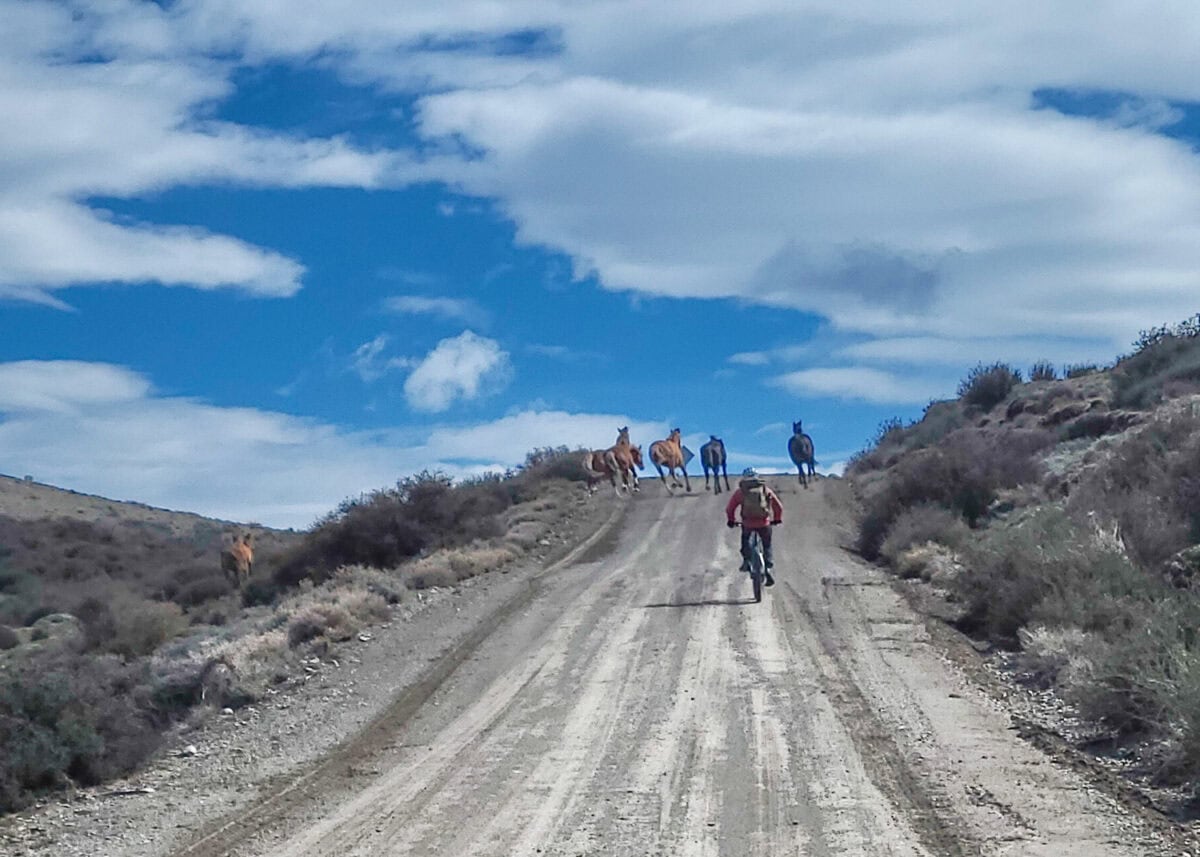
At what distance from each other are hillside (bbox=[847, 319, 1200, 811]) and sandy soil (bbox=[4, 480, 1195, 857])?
955 millimetres

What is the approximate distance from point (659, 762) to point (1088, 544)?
10.2 metres

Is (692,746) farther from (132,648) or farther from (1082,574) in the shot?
(132,648)

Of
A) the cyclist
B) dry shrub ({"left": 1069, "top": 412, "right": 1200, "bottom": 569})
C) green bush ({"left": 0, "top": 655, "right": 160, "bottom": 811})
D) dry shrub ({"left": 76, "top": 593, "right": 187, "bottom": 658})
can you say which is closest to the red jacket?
the cyclist

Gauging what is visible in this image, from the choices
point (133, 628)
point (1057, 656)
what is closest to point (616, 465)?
point (133, 628)

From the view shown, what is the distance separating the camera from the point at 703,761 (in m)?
12.8

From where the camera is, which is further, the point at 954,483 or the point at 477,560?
the point at 954,483

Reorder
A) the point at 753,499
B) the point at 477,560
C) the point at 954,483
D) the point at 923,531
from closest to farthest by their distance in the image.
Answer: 1. the point at 753,499
2. the point at 923,531
3. the point at 477,560
4. the point at 954,483

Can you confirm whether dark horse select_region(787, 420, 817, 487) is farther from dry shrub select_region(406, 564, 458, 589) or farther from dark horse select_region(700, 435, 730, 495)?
dry shrub select_region(406, 564, 458, 589)

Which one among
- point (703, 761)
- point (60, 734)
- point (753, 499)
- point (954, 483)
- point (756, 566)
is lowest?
point (703, 761)

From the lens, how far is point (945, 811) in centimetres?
1084

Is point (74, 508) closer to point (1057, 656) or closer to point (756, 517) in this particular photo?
point (756, 517)

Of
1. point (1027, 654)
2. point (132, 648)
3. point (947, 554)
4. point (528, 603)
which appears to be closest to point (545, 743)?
point (1027, 654)

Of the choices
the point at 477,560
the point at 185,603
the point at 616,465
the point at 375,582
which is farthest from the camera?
the point at 616,465

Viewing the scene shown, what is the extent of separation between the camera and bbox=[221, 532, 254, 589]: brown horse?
40.5 metres
